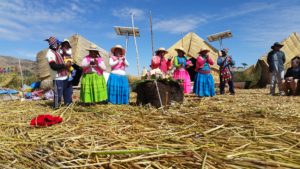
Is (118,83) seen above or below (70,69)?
below

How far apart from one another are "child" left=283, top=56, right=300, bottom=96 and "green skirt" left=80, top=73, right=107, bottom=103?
18.3ft

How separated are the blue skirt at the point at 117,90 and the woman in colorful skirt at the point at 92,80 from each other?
335mm

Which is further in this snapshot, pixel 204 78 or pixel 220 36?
pixel 220 36

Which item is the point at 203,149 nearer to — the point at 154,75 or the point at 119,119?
the point at 119,119

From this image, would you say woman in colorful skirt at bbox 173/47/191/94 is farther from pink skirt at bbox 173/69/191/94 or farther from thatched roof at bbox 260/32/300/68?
thatched roof at bbox 260/32/300/68

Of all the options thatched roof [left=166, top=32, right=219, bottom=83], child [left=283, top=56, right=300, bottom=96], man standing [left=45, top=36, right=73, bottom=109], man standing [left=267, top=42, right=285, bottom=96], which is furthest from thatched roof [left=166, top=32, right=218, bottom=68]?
man standing [left=45, top=36, right=73, bottom=109]

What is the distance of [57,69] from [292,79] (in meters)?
6.46

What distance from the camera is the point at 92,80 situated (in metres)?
6.45

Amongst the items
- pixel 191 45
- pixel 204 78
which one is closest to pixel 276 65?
pixel 204 78

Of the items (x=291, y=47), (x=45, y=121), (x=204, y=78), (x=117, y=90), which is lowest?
(x=45, y=121)

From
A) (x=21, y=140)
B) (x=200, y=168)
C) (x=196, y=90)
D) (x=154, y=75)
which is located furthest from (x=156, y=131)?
(x=196, y=90)

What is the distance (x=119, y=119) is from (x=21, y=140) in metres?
1.37

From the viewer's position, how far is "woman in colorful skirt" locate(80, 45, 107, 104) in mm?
Result: 6414

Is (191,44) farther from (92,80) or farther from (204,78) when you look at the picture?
(92,80)
